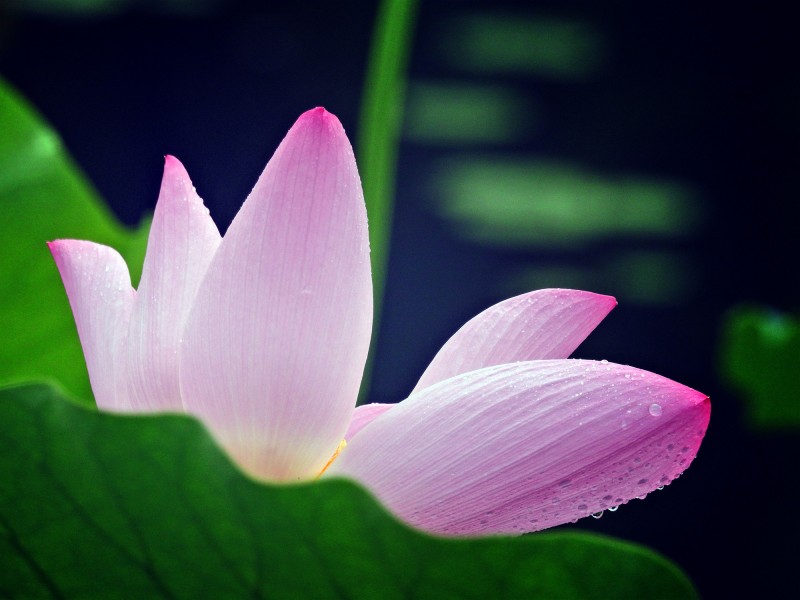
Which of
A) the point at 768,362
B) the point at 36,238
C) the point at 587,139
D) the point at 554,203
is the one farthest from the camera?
the point at 587,139

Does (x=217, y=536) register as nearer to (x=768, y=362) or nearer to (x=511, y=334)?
(x=511, y=334)

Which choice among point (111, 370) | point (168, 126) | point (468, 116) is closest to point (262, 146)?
point (168, 126)

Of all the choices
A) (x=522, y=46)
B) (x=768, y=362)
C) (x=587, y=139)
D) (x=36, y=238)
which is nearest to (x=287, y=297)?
(x=36, y=238)

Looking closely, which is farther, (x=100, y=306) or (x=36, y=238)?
(x=36, y=238)

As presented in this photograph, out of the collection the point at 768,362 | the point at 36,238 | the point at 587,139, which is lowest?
the point at 587,139

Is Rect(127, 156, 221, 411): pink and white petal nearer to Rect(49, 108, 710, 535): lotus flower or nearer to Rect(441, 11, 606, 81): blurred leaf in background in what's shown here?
Rect(49, 108, 710, 535): lotus flower

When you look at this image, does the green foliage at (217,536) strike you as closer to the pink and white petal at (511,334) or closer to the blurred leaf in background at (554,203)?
the pink and white petal at (511,334)

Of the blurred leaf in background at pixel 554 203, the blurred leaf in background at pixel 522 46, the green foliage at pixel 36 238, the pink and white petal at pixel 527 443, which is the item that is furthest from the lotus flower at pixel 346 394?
the blurred leaf in background at pixel 522 46

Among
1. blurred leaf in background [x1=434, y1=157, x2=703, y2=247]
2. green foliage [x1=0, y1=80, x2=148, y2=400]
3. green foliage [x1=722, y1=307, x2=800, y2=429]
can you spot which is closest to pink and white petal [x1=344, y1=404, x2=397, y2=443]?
green foliage [x1=0, y1=80, x2=148, y2=400]

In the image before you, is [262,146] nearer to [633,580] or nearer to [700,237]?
[700,237]
